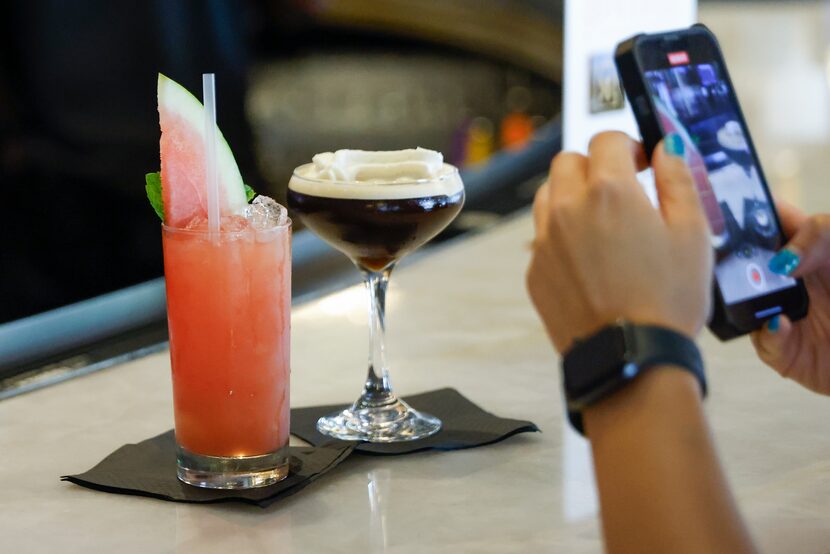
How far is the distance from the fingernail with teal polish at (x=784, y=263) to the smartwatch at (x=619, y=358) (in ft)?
0.88

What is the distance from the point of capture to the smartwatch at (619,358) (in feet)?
2.52

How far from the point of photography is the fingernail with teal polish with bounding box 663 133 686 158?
879mm

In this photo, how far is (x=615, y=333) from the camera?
0.78 meters

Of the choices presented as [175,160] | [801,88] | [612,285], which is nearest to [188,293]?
[175,160]

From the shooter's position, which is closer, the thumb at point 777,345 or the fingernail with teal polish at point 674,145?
the fingernail with teal polish at point 674,145

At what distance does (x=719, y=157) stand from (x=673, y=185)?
20cm

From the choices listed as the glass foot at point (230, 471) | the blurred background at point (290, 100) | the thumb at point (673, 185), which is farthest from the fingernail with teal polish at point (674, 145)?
the blurred background at point (290, 100)

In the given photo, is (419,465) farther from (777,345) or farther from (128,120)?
(128,120)

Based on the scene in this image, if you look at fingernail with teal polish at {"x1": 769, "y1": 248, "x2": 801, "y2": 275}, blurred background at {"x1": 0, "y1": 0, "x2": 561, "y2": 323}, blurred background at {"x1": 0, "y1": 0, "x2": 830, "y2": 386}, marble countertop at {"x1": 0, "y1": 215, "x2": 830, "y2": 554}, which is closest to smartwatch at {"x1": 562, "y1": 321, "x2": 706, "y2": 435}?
marble countertop at {"x1": 0, "y1": 215, "x2": 830, "y2": 554}

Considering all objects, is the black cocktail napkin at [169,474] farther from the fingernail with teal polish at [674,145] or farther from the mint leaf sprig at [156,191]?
the fingernail with teal polish at [674,145]

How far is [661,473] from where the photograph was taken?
753 mm

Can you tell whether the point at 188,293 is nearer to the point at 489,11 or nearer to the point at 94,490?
the point at 94,490

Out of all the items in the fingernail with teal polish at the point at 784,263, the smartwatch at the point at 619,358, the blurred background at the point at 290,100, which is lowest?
the blurred background at the point at 290,100

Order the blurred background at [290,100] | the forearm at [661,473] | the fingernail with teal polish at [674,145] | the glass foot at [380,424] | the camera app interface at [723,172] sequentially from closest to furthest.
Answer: the forearm at [661,473] < the fingernail with teal polish at [674,145] < the camera app interface at [723,172] < the glass foot at [380,424] < the blurred background at [290,100]
